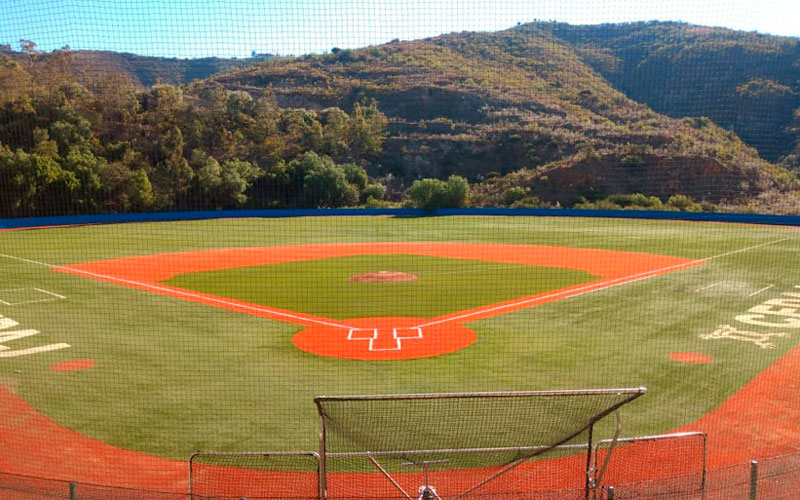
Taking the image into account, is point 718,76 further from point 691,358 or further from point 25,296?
point 25,296

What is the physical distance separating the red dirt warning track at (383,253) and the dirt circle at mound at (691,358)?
350 cm

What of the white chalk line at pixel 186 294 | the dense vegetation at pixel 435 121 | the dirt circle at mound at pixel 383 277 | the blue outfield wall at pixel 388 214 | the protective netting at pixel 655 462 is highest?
the dense vegetation at pixel 435 121

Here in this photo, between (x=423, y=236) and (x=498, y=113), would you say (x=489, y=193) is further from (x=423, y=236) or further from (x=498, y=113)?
(x=423, y=236)

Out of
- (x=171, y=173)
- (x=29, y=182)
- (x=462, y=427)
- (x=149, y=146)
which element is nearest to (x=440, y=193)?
(x=171, y=173)

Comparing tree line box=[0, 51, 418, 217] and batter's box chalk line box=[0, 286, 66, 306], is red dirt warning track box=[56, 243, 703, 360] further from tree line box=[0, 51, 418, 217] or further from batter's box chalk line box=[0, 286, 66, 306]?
tree line box=[0, 51, 418, 217]

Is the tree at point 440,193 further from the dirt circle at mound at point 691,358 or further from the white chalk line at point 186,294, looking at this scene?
the dirt circle at mound at point 691,358

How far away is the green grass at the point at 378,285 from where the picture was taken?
47.9ft

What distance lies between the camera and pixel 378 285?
17.2m

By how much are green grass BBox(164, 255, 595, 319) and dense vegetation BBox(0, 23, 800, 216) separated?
1225cm

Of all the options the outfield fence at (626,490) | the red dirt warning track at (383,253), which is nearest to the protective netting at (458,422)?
the outfield fence at (626,490)

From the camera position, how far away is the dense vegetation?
2900 centimetres

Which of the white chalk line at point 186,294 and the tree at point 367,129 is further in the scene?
the tree at point 367,129

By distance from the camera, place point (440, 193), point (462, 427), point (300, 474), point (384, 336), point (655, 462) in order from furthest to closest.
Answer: point (440, 193) → point (384, 336) → point (462, 427) → point (655, 462) → point (300, 474)

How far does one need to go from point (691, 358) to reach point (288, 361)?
6.85 m
